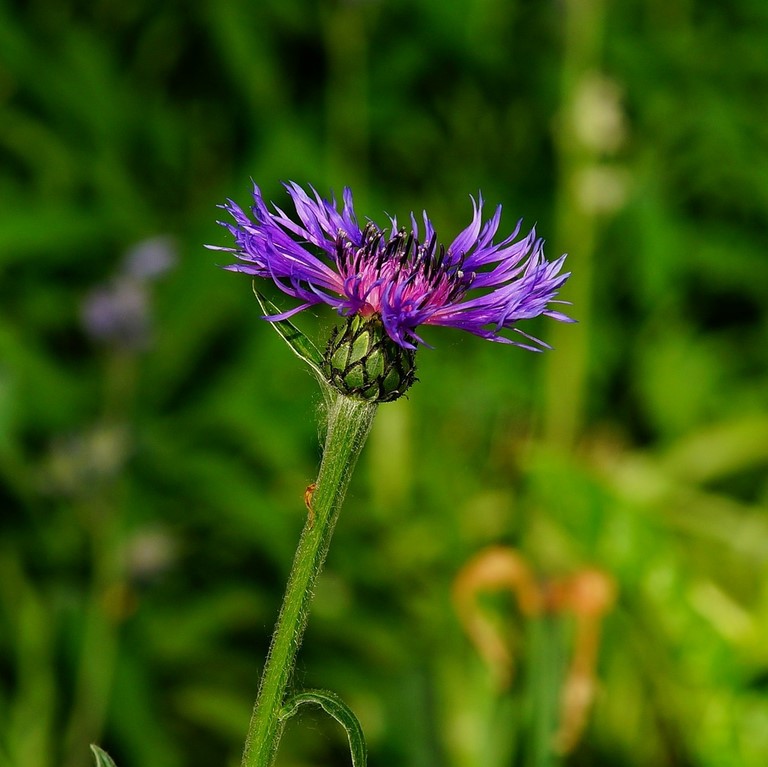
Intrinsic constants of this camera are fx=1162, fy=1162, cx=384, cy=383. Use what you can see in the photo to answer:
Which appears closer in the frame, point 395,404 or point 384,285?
point 384,285

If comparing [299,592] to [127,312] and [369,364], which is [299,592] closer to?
[369,364]

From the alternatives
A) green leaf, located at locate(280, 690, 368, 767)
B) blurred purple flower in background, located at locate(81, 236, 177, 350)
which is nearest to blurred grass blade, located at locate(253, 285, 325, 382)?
green leaf, located at locate(280, 690, 368, 767)

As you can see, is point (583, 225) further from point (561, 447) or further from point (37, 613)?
point (37, 613)

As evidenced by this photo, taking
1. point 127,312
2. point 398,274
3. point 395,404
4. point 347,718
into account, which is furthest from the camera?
point 395,404

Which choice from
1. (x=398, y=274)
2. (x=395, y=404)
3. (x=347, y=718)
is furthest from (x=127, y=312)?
→ (x=347, y=718)

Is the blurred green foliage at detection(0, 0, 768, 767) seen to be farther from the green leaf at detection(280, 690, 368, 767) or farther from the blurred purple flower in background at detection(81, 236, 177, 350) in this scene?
the green leaf at detection(280, 690, 368, 767)

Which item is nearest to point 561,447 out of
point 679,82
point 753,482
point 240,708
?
point 753,482
